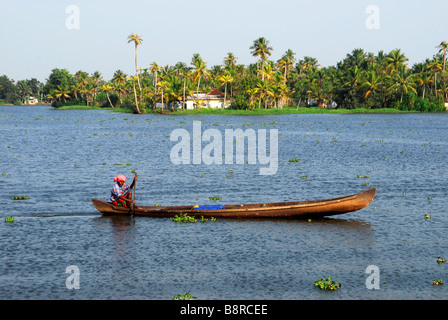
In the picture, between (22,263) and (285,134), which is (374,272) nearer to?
(22,263)

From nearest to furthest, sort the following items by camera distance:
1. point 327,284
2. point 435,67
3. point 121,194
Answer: point 327,284 < point 121,194 < point 435,67

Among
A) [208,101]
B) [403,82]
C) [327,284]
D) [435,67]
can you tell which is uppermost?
[435,67]

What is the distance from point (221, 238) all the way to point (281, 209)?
14.1 ft

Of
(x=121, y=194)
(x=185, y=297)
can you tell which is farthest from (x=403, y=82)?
(x=185, y=297)

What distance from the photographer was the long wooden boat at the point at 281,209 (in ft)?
91.0

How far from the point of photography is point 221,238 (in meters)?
25.1

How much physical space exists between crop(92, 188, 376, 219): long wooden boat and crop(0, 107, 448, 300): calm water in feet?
1.62

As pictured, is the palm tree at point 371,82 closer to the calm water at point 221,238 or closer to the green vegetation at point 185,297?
the calm water at point 221,238

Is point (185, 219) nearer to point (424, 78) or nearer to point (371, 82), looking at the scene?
point (371, 82)

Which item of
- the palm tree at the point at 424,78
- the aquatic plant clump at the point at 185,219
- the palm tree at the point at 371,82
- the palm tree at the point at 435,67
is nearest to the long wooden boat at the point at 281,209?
the aquatic plant clump at the point at 185,219

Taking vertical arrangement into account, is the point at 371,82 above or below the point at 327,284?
above

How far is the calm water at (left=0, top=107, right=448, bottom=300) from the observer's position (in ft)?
62.3

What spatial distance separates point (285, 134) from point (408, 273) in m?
69.2

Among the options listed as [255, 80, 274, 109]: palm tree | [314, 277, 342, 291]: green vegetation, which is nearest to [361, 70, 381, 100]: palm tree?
[255, 80, 274, 109]: palm tree
